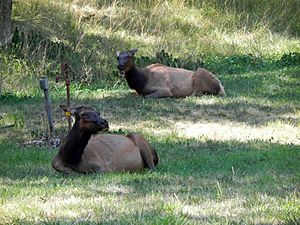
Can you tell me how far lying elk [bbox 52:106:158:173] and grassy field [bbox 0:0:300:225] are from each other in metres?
0.24

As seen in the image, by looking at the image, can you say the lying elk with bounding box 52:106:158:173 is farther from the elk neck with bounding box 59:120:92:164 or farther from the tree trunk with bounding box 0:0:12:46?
the tree trunk with bounding box 0:0:12:46

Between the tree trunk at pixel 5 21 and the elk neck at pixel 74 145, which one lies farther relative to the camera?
the tree trunk at pixel 5 21

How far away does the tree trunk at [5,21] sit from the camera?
810 inches

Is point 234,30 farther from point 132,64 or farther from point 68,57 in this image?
point 132,64

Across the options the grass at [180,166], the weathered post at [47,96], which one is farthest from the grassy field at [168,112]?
the weathered post at [47,96]

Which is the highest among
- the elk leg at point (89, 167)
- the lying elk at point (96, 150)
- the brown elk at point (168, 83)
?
Result: the lying elk at point (96, 150)

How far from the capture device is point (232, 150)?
12039mm

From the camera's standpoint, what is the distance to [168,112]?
15547 millimetres

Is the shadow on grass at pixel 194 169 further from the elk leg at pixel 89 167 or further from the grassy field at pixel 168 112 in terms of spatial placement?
the elk leg at pixel 89 167

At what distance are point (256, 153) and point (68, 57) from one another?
10.9m

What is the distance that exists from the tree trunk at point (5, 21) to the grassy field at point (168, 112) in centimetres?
30

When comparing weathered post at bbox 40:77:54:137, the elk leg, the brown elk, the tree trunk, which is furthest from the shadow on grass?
the tree trunk

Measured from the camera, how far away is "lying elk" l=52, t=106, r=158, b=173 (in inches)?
408

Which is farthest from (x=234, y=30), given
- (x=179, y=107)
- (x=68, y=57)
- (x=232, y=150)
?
(x=232, y=150)
